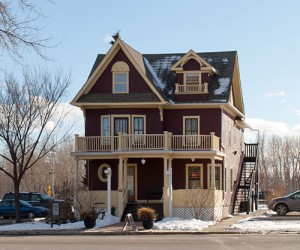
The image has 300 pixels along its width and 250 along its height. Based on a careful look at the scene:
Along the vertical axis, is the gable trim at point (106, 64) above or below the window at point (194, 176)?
above

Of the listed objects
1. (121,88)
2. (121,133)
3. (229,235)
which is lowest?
(229,235)

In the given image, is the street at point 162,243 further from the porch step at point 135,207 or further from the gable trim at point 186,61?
the gable trim at point 186,61

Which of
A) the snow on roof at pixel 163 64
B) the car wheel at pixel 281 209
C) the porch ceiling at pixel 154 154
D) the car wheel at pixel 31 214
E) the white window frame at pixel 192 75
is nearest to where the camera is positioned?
the porch ceiling at pixel 154 154

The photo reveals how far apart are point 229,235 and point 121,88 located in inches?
577

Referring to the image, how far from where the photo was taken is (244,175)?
46531mm

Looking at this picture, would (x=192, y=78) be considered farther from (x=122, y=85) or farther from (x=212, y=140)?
(x=212, y=140)

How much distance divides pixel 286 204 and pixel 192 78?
9.46 meters

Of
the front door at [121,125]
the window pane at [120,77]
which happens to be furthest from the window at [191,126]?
the window pane at [120,77]

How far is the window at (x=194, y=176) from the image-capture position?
39281 millimetres

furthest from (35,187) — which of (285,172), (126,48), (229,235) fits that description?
(229,235)

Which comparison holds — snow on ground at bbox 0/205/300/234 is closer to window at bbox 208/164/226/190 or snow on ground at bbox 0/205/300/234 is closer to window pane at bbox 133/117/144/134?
window at bbox 208/164/226/190

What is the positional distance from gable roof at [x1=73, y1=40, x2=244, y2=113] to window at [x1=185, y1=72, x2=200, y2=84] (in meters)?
0.85

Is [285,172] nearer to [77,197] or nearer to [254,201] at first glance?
[254,201]

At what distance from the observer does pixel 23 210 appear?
41.8 meters
